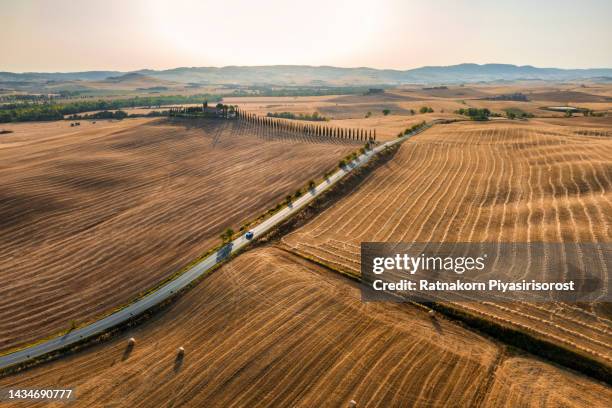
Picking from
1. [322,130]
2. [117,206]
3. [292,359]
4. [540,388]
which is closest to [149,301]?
[292,359]

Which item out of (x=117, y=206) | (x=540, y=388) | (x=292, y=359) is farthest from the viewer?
(x=117, y=206)

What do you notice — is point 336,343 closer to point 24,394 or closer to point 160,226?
point 24,394

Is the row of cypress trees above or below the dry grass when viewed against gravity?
above

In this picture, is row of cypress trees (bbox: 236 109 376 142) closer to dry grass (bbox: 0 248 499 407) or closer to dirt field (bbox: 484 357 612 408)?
dry grass (bbox: 0 248 499 407)

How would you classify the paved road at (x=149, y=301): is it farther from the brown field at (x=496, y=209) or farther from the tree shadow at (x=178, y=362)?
the tree shadow at (x=178, y=362)

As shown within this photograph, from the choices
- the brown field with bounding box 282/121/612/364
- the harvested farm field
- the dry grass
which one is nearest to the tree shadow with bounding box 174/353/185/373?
the dry grass

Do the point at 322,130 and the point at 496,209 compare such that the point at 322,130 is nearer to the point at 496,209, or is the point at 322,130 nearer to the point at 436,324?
the point at 496,209

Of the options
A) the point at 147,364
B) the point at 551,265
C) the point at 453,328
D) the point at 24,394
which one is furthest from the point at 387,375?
the point at 24,394
